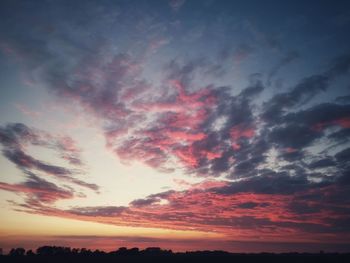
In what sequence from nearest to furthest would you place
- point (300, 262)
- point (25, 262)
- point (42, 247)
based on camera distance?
point (25, 262), point (300, 262), point (42, 247)

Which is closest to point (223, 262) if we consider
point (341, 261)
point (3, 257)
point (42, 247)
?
point (341, 261)

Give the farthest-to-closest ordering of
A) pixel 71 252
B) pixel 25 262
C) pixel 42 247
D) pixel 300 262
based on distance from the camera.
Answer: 1. pixel 42 247
2. pixel 71 252
3. pixel 300 262
4. pixel 25 262

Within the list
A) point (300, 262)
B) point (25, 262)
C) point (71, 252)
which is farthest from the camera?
point (71, 252)

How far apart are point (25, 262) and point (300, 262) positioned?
77621 mm

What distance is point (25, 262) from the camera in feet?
258

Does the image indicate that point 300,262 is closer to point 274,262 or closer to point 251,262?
point 274,262

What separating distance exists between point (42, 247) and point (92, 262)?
45892 millimetres

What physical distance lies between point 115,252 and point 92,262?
118ft

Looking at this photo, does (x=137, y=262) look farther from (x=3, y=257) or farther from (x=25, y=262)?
(x=3, y=257)

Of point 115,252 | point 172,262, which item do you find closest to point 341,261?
point 172,262

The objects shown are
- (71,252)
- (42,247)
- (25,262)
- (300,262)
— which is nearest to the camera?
(25,262)

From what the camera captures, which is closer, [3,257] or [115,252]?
[3,257]

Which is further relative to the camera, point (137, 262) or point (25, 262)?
point (137, 262)

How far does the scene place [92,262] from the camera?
83812 mm
